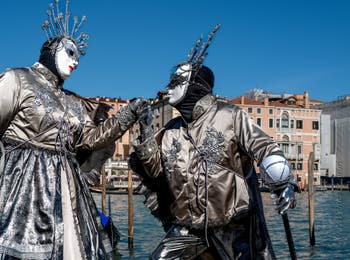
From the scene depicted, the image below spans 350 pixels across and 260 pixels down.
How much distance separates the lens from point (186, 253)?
3.41 metres

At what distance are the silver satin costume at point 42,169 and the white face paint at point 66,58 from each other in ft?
0.26

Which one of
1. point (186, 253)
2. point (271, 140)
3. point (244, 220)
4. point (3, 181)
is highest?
point (271, 140)

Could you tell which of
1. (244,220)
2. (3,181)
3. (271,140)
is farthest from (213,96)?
(3,181)

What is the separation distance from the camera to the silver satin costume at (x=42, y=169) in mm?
3176

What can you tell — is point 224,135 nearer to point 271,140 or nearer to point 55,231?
point 271,140

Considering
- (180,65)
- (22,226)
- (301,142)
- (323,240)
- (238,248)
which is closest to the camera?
(22,226)

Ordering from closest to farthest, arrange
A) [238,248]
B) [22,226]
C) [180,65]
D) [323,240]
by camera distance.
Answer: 1. [22,226]
2. [238,248]
3. [180,65]
4. [323,240]

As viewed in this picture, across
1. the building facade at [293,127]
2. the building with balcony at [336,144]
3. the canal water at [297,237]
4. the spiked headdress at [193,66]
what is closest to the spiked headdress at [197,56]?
the spiked headdress at [193,66]

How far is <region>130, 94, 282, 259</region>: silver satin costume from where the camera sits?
3352 millimetres

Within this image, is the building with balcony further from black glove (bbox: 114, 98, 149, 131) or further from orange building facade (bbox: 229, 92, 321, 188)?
black glove (bbox: 114, 98, 149, 131)

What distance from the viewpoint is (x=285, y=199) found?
304 cm

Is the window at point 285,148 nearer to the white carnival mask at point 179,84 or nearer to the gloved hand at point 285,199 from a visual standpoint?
the white carnival mask at point 179,84

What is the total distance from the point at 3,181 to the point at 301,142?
52570 mm

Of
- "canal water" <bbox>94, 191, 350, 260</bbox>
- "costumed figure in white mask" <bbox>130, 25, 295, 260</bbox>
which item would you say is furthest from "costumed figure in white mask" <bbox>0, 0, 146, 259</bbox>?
"canal water" <bbox>94, 191, 350, 260</bbox>
